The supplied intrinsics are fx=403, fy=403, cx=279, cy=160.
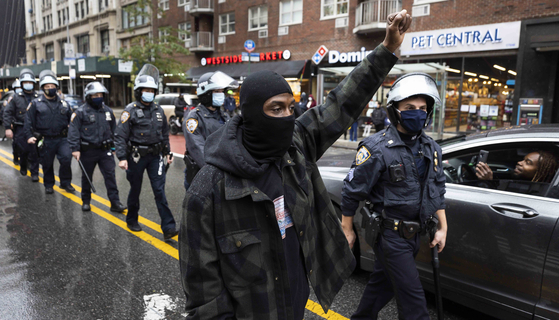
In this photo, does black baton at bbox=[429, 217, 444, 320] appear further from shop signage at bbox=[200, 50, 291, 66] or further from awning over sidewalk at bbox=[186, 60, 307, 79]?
shop signage at bbox=[200, 50, 291, 66]

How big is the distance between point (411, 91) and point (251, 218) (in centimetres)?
149

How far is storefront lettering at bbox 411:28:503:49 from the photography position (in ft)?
50.6

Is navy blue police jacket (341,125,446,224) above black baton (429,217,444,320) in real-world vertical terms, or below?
above

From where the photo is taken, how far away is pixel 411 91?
101 inches

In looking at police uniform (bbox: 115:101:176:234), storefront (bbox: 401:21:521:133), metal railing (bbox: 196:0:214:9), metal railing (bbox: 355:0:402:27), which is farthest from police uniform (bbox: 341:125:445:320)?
metal railing (bbox: 196:0:214:9)

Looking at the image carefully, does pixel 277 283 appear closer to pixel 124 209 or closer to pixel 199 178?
pixel 199 178

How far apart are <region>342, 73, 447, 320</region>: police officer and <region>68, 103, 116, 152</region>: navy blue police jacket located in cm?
484

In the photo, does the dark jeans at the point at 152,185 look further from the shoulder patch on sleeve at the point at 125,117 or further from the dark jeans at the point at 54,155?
the dark jeans at the point at 54,155

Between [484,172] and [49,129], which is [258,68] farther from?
[484,172]

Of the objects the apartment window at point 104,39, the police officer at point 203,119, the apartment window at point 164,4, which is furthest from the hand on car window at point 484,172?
the apartment window at point 104,39

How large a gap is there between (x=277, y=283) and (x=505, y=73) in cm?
1677

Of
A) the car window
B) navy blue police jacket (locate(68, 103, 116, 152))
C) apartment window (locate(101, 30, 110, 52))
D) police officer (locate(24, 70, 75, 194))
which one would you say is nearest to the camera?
the car window

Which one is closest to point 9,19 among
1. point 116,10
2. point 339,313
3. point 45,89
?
point 116,10

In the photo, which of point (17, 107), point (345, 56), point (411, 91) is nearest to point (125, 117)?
point (411, 91)
